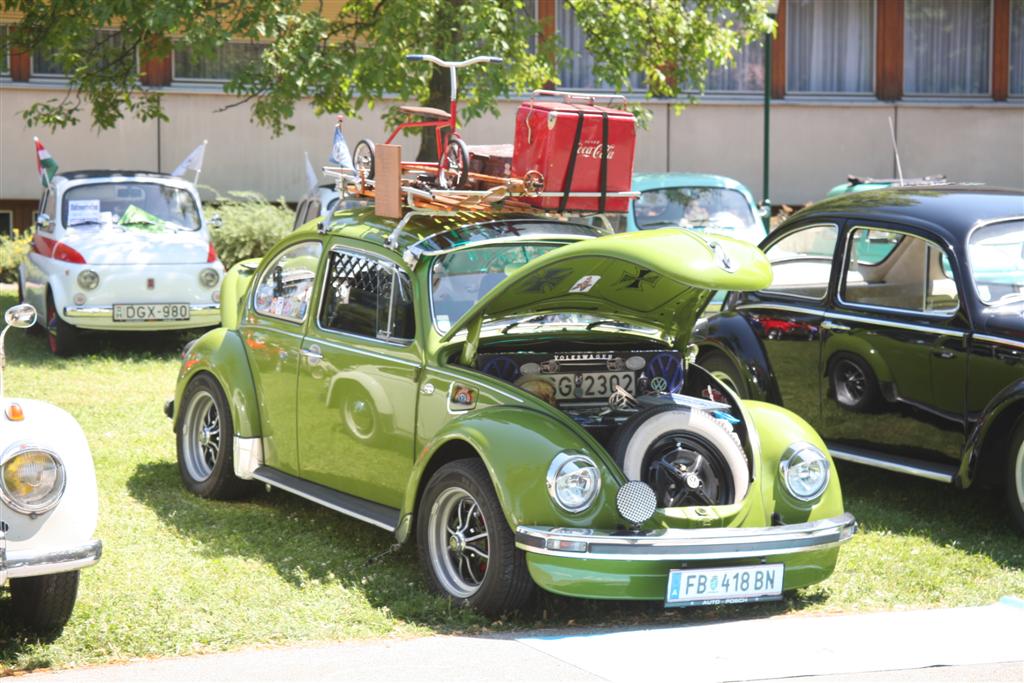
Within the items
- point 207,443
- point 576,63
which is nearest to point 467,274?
point 207,443

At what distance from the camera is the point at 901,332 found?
25.8ft

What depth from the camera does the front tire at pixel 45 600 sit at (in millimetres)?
5520

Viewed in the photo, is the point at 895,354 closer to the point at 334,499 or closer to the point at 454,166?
the point at 454,166

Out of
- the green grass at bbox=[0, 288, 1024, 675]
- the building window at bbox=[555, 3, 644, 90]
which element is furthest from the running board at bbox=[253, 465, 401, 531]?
the building window at bbox=[555, 3, 644, 90]

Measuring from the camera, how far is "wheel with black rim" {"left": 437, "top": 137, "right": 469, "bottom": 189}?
7059 millimetres

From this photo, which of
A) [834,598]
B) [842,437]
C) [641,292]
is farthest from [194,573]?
[842,437]

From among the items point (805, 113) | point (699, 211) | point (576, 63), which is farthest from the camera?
point (805, 113)

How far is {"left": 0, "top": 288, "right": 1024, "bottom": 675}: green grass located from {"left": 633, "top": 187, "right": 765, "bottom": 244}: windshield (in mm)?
5630

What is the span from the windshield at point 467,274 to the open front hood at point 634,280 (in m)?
0.18

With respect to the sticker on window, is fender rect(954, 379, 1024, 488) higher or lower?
lower

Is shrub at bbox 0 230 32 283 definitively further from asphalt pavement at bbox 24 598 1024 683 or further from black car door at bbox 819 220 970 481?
asphalt pavement at bbox 24 598 1024 683

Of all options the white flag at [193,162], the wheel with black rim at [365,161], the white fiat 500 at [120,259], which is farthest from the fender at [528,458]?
the white flag at [193,162]

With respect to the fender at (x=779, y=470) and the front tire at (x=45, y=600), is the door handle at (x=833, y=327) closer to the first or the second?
the fender at (x=779, y=470)

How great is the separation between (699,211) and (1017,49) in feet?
42.7
